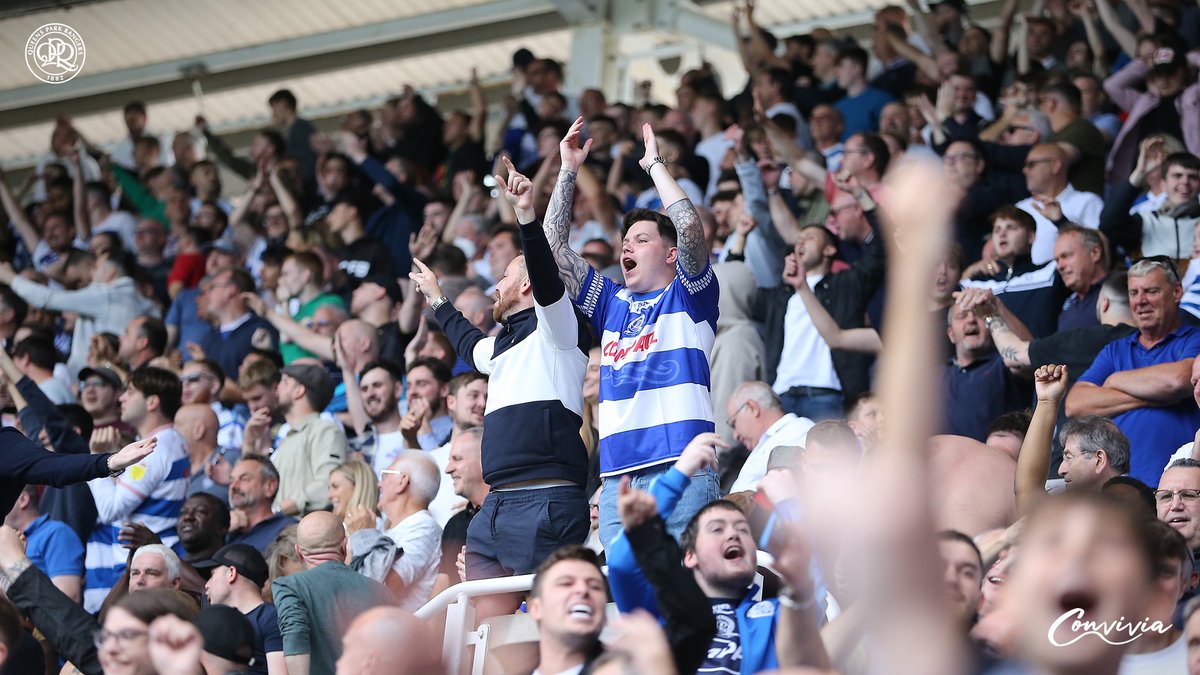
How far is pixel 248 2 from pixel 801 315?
958 centimetres

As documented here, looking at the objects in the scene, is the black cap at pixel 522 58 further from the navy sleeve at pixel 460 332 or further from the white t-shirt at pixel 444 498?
the navy sleeve at pixel 460 332

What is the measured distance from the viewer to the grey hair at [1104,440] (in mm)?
5297

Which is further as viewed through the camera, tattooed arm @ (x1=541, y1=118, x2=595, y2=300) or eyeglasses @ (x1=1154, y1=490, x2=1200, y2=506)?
tattooed arm @ (x1=541, y1=118, x2=595, y2=300)

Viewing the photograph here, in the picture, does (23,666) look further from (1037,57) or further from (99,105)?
(99,105)

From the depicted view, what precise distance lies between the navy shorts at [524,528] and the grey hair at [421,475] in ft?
4.23

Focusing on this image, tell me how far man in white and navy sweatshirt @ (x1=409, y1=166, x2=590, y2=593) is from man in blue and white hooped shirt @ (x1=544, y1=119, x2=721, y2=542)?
6.2 inches

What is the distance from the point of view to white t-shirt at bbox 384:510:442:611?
6207mm

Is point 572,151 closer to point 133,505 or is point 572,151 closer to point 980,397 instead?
point 980,397

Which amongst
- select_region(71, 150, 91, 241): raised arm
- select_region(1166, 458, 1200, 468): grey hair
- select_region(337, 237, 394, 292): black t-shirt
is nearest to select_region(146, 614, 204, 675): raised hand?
select_region(1166, 458, 1200, 468): grey hair

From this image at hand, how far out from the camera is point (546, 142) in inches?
446

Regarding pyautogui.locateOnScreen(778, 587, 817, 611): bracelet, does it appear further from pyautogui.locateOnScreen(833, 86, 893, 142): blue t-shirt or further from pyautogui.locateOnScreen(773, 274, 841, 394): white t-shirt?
pyautogui.locateOnScreen(833, 86, 893, 142): blue t-shirt

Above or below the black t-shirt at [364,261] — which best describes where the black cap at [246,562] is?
below

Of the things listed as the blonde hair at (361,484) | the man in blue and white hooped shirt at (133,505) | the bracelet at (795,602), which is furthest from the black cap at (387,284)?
the bracelet at (795,602)

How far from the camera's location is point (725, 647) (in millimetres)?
4078
